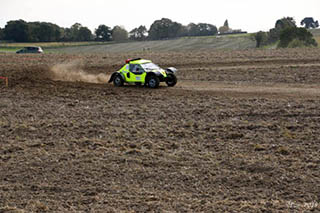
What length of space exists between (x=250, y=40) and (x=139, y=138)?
75.4 meters

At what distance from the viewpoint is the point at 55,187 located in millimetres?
8148

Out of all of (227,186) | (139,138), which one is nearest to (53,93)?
(139,138)

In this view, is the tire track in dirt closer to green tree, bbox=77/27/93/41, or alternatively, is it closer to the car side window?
the car side window

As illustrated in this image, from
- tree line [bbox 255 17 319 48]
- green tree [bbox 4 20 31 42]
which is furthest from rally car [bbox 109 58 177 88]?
green tree [bbox 4 20 31 42]

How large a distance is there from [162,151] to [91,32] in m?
103

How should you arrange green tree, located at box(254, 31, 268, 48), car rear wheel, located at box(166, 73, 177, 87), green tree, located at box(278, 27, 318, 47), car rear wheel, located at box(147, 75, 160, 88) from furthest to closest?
green tree, located at box(254, 31, 268, 48), green tree, located at box(278, 27, 318, 47), car rear wheel, located at box(166, 73, 177, 87), car rear wheel, located at box(147, 75, 160, 88)

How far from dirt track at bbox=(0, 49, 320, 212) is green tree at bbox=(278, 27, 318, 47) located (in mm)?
54210

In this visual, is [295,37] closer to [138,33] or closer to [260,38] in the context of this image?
[260,38]

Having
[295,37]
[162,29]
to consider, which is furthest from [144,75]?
[162,29]

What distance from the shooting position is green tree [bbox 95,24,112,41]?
106 m

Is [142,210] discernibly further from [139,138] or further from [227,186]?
[139,138]

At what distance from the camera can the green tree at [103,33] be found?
106238 mm

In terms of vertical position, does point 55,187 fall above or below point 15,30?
below

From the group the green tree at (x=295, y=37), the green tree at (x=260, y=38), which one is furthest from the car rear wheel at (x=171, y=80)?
the green tree at (x=260, y=38)
